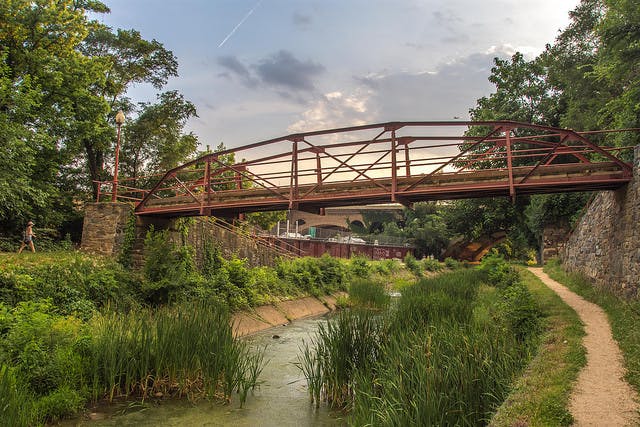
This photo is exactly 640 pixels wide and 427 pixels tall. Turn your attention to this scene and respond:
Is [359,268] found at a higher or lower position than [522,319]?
higher

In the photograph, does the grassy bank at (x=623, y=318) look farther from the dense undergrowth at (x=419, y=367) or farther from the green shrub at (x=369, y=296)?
the green shrub at (x=369, y=296)

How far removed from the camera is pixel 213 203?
53.1 ft

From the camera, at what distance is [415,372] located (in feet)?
20.1


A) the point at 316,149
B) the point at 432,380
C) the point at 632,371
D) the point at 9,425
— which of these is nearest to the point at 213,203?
the point at 316,149

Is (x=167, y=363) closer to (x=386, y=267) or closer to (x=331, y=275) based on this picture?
(x=331, y=275)

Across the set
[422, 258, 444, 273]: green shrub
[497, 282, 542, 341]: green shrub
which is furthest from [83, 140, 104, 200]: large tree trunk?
[422, 258, 444, 273]: green shrub

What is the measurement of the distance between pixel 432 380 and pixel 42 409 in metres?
5.84

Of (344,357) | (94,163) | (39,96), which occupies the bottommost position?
(344,357)

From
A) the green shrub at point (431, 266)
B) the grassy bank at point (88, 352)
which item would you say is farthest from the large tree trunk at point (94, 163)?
the green shrub at point (431, 266)

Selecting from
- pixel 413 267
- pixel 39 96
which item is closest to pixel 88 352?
pixel 39 96

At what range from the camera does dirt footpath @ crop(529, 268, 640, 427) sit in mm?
4816

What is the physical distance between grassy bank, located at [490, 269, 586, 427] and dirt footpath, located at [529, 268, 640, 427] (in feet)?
0.40

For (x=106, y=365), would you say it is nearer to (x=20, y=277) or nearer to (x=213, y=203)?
(x=20, y=277)

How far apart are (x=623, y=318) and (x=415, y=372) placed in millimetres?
6689
